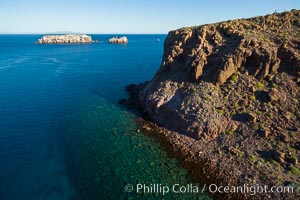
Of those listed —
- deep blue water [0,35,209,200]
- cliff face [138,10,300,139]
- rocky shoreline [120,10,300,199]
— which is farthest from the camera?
cliff face [138,10,300,139]

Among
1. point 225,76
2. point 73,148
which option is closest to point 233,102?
point 225,76

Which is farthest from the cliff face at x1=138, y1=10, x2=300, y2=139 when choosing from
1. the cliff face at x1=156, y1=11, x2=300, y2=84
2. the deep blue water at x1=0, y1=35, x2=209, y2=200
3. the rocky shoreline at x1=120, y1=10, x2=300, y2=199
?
the deep blue water at x1=0, y1=35, x2=209, y2=200

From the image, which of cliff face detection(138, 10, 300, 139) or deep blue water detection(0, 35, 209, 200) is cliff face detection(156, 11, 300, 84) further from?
deep blue water detection(0, 35, 209, 200)

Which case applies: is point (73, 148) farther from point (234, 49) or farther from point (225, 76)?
point (234, 49)

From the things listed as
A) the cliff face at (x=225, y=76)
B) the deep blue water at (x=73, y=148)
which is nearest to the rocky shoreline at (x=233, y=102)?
the cliff face at (x=225, y=76)

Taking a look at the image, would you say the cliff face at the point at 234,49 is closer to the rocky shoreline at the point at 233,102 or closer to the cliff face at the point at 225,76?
the cliff face at the point at 225,76

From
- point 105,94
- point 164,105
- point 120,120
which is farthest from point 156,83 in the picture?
point 105,94
